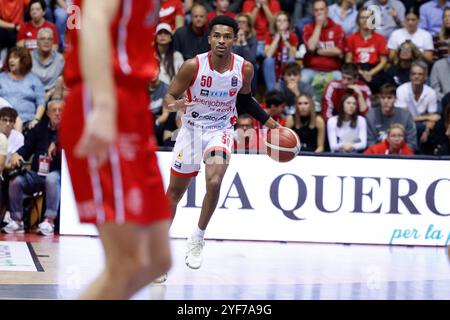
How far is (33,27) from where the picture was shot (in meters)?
12.5

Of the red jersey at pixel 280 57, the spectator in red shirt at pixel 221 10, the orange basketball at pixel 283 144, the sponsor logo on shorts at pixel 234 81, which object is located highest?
the spectator in red shirt at pixel 221 10

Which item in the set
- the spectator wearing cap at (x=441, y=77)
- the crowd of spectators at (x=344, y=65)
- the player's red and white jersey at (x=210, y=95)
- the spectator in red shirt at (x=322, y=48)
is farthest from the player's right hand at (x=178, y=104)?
the spectator wearing cap at (x=441, y=77)

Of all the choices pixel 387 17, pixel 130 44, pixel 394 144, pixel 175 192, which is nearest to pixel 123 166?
pixel 130 44

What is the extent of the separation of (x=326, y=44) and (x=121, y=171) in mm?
9793

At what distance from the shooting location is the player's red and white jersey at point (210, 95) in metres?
7.64

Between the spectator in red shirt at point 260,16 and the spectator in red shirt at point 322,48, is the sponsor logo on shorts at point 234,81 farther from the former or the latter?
the spectator in red shirt at point 260,16

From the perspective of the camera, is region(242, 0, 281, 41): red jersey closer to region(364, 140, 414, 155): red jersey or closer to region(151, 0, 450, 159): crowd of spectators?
region(151, 0, 450, 159): crowd of spectators

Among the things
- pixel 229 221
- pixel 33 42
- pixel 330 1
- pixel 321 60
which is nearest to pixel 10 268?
pixel 229 221

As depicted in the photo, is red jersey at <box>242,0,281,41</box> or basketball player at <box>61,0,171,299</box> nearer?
basketball player at <box>61,0,171,299</box>

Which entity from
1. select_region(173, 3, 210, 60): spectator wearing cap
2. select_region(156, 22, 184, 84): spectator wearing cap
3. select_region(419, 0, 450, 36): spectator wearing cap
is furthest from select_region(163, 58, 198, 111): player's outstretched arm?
select_region(419, 0, 450, 36): spectator wearing cap

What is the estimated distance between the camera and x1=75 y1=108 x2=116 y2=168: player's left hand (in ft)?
10.6

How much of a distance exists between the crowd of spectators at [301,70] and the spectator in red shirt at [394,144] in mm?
15

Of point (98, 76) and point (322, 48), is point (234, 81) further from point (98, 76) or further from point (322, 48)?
point (322, 48)

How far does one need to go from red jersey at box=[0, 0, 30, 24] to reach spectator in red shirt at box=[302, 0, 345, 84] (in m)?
4.04
